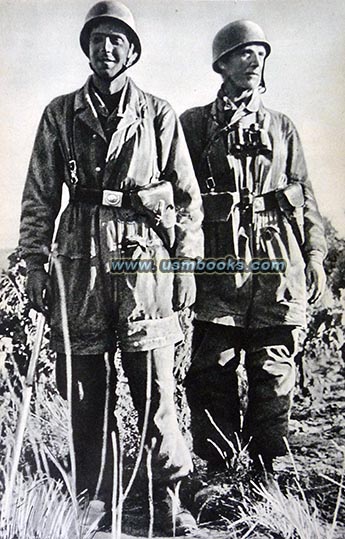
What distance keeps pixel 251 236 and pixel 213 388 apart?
0.51m

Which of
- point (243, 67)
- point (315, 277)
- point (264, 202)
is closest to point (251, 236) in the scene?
point (264, 202)

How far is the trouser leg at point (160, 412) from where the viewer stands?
2.14 meters

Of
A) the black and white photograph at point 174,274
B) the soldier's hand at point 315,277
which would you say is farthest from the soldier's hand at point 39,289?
the soldier's hand at point 315,277

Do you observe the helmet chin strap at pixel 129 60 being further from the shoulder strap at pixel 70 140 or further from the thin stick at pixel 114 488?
the thin stick at pixel 114 488

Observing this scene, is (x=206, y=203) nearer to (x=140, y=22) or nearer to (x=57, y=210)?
(x=57, y=210)

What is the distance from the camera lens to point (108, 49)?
2203 mm

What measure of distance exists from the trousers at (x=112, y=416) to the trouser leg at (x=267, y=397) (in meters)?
0.24

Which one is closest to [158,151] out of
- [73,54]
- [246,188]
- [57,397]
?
[246,188]

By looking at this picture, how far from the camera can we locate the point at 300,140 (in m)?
2.24

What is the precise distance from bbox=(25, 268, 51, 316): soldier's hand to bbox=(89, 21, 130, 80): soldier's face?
68 centimetres

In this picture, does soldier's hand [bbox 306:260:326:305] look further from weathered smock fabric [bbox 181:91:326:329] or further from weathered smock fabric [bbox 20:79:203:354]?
weathered smock fabric [bbox 20:79:203:354]

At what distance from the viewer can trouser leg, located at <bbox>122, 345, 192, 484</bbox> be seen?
84.3 inches

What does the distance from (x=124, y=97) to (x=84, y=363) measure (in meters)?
0.86

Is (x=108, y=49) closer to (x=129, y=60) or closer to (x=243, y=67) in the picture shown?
(x=129, y=60)
